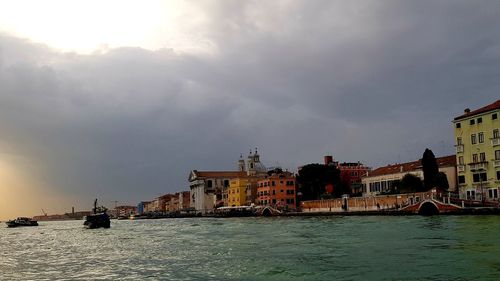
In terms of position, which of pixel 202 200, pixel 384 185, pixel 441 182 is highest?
pixel 441 182

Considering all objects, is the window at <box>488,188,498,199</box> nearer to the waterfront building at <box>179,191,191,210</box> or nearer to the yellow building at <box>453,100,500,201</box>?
the yellow building at <box>453,100,500,201</box>

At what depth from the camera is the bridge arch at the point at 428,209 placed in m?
57.1

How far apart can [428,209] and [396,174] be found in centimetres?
1879

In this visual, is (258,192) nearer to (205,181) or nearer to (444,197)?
(205,181)

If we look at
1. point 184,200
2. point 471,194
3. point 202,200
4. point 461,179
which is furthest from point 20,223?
point 471,194

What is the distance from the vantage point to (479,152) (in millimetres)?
58719

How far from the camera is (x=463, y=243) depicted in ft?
76.1

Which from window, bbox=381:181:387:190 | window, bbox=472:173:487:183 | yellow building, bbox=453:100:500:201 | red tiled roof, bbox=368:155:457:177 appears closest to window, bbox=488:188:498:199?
yellow building, bbox=453:100:500:201

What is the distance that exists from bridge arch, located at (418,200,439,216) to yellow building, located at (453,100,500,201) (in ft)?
15.5

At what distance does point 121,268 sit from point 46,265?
5267 mm

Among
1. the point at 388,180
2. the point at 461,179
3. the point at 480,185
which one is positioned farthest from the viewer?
the point at 388,180

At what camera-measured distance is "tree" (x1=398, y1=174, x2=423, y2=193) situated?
6783cm

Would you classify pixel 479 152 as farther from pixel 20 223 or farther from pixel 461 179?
pixel 20 223

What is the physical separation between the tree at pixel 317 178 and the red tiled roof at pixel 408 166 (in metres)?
12.1
